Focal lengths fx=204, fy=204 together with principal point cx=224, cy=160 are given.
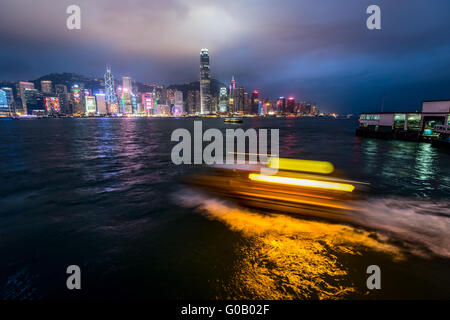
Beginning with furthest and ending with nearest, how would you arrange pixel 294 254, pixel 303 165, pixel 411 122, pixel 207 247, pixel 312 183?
pixel 411 122, pixel 303 165, pixel 312 183, pixel 207 247, pixel 294 254

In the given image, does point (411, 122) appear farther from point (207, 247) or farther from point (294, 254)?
point (207, 247)

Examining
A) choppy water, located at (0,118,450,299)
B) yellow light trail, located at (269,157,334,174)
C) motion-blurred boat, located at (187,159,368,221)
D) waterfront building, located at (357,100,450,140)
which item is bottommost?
choppy water, located at (0,118,450,299)

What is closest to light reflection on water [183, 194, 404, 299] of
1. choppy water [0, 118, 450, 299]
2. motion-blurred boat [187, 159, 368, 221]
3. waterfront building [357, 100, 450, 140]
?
choppy water [0, 118, 450, 299]

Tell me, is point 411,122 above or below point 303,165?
above

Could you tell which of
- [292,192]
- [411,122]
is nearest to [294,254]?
[292,192]

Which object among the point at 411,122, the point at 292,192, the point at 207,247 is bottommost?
the point at 207,247

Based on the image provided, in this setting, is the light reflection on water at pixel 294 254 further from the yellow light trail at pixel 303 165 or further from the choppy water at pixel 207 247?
the yellow light trail at pixel 303 165

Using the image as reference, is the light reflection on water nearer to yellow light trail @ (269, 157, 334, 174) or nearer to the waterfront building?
yellow light trail @ (269, 157, 334, 174)

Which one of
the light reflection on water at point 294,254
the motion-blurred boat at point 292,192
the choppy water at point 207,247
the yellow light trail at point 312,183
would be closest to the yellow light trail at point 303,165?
the motion-blurred boat at point 292,192

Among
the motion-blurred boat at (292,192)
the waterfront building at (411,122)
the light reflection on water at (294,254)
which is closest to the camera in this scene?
the light reflection on water at (294,254)

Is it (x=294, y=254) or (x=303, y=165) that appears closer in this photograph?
(x=294, y=254)

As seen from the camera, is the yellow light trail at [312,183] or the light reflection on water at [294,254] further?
the yellow light trail at [312,183]
